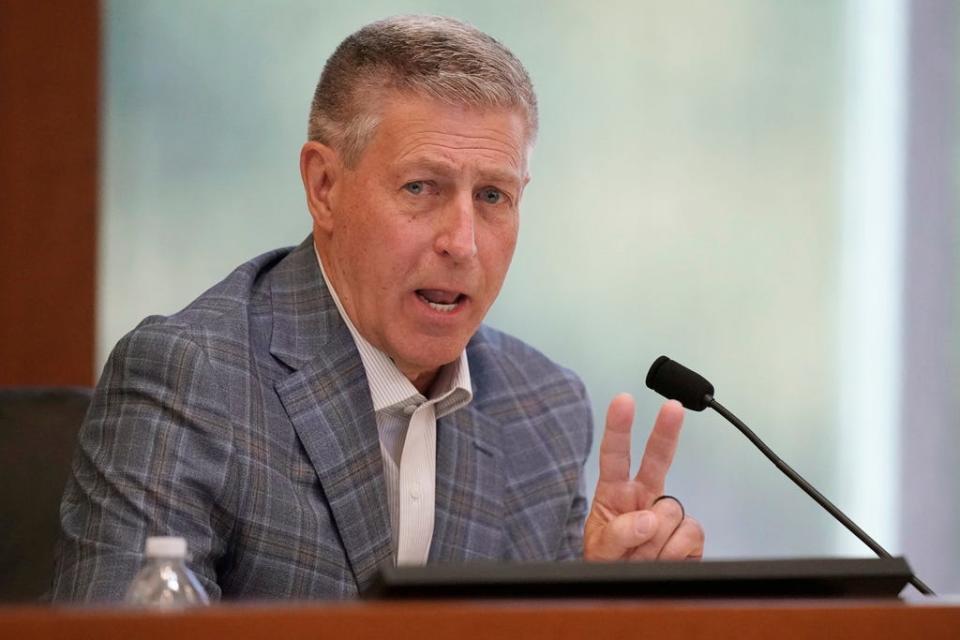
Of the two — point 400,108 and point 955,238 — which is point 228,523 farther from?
point 955,238

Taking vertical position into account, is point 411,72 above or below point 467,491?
above

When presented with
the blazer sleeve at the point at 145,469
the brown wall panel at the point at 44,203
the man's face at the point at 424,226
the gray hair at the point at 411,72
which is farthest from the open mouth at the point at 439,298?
the brown wall panel at the point at 44,203

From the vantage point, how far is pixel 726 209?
364cm

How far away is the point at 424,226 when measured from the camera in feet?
6.24

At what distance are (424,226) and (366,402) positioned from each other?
288mm

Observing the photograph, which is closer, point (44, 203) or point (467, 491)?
point (467, 491)

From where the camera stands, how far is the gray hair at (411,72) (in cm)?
191

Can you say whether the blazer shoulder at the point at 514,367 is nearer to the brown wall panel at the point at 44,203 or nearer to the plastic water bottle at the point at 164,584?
the plastic water bottle at the point at 164,584

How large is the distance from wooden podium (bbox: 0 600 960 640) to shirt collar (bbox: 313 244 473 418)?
103 cm

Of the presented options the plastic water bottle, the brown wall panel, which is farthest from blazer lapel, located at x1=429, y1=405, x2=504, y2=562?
the brown wall panel

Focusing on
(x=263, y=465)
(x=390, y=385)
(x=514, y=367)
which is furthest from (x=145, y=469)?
(x=514, y=367)

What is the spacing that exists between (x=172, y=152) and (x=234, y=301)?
62.2 inches

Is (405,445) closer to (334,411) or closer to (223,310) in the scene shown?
(334,411)

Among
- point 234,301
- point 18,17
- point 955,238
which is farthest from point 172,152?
point 955,238
